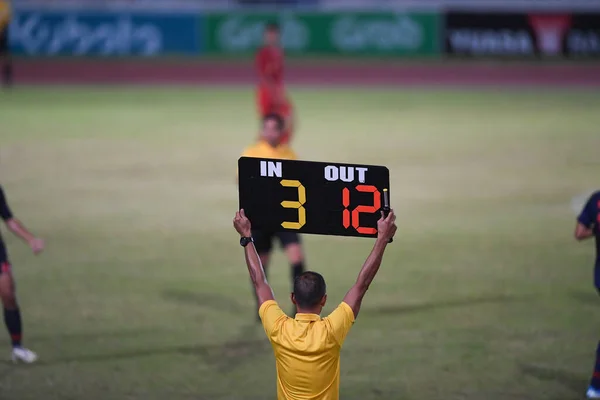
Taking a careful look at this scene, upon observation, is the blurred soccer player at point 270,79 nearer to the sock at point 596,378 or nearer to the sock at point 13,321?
the sock at point 13,321

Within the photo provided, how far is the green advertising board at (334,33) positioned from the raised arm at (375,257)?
30.5 metres

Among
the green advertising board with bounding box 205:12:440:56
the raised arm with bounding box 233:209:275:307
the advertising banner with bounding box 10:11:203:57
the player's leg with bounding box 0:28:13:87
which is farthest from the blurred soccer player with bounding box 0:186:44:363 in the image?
the advertising banner with bounding box 10:11:203:57

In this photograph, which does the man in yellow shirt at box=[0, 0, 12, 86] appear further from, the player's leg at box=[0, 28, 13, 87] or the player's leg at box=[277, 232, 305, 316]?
the player's leg at box=[277, 232, 305, 316]

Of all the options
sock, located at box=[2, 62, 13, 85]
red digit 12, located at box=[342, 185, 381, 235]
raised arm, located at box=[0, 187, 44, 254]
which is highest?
red digit 12, located at box=[342, 185, 381, 235]

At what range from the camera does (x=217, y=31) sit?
37.0 meters

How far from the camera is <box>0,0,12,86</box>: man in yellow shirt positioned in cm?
3294

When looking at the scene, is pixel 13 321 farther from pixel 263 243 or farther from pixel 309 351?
pixel 309 351

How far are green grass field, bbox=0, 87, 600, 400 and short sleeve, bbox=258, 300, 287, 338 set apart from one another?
2.40 m

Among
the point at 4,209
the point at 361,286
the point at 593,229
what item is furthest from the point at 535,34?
the point at 361,286

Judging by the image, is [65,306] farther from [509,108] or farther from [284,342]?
[509,108]

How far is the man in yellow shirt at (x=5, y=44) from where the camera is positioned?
32938 mm

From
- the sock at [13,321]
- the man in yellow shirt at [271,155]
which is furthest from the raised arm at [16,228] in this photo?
the man in yellow shirt at [271,155]

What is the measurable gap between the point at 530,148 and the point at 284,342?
15688mm

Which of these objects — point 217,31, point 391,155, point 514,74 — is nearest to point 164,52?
point 217,31
